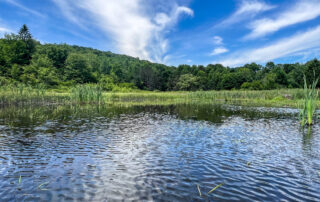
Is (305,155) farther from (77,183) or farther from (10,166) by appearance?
(10,166)

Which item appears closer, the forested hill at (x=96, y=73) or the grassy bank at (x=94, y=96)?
the grassy bank at (x=94, y=96)

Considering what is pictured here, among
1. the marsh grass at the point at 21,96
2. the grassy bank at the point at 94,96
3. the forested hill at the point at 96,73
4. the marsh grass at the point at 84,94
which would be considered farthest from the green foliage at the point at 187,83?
the marsh grass at the point at 21,96

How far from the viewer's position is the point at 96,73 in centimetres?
10656

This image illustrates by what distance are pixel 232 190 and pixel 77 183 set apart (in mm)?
4471

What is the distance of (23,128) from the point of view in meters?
13.4

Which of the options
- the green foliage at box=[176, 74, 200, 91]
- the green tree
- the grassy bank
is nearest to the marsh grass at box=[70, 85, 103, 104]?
the grassy bank

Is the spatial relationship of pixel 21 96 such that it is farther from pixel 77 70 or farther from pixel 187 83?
pixel 187 83

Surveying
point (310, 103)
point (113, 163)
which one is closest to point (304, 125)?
point (310, 103)

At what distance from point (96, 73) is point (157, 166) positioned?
106 meters

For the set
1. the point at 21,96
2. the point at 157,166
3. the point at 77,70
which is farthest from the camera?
the point at 77,70

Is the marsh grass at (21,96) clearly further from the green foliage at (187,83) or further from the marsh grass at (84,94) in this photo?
the green foliage at (187,83)

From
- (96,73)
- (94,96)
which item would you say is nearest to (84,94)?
(94,96)

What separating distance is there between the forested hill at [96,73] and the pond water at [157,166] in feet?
166

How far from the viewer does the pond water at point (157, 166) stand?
18.0 ft
